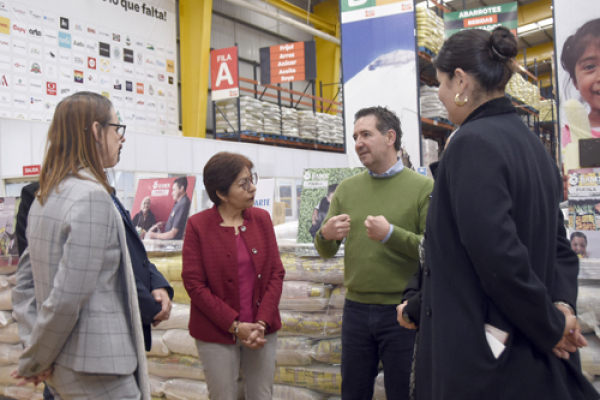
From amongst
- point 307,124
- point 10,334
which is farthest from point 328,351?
point 307,124

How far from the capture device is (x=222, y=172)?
7.23 ft

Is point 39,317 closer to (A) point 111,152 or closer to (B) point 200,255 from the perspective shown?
(A) point 111,152

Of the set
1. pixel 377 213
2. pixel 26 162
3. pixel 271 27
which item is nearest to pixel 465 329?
pixel 377 213

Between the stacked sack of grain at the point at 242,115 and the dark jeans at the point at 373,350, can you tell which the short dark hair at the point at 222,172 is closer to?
the dark jeans at the point at 373,350

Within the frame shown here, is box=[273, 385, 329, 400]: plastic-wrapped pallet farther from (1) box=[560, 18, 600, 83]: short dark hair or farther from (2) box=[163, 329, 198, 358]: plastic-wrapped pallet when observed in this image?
(1) box=[560, 18, 600, 83]: short dark hair

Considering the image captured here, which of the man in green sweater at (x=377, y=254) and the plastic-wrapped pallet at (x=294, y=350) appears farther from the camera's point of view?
the plastic-wrapped pallet at (x=294, y=350)

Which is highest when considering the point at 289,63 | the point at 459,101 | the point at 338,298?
the point at 289,63

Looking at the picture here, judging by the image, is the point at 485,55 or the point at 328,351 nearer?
the point at 485,55

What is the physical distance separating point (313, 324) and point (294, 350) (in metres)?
0.18

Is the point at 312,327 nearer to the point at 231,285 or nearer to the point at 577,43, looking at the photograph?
the point at 231,285

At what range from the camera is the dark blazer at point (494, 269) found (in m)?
1.10

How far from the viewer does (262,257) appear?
219cm

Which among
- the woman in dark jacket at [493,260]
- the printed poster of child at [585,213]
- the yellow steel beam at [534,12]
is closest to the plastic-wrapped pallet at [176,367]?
the woman in dark jacket at [493,260]

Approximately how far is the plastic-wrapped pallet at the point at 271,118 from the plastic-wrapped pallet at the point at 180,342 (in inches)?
316
